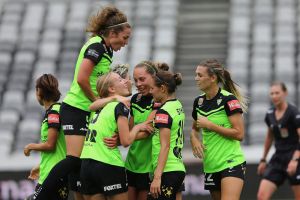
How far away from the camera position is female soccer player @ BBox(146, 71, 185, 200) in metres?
7.04

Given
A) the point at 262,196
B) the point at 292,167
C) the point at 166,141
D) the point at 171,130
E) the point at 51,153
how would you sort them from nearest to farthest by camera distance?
the point at 166,141, the point at 171,130, the point at 51,153, the point at 292,167, the point at 262,196

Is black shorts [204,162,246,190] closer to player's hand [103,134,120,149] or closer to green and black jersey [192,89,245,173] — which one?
green and black jersey [192,89,245,173]

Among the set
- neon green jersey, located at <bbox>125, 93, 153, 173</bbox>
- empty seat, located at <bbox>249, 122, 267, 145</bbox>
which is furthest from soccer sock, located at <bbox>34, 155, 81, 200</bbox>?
empty seat, located at <bbox>249, 122, 267, 145</bbox>

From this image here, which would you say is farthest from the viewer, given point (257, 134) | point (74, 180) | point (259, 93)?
point (259, 93)

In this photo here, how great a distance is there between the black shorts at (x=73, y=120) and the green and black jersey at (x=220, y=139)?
1100 millimetres

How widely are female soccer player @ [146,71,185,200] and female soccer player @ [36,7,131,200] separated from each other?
56 cm

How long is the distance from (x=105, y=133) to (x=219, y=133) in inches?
44.6

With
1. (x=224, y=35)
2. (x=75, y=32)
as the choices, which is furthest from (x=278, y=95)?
(x=75, y=32)

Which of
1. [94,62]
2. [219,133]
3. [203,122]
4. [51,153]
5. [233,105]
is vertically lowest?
[51,153]

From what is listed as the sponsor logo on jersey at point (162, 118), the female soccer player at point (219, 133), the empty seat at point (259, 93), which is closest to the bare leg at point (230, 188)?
the female soccer player at point (219, 133)

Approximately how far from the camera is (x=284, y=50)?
15109 millimetres

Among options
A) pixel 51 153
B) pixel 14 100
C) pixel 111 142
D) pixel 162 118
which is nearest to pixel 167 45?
pixel 14 100

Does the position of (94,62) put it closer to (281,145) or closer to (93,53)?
(93,53)

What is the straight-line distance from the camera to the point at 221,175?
7.46 meters
